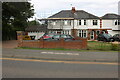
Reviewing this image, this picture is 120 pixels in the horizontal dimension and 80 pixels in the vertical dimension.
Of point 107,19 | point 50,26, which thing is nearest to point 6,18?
point 50,26

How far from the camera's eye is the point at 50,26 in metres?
40.1

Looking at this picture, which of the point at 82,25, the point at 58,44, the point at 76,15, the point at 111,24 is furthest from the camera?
the point at 76,15

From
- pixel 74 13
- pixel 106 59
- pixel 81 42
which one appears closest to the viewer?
pixel 106 59

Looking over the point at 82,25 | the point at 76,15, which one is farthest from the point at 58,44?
the point at 76,15

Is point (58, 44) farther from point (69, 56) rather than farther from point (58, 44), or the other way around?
point (69, 56)

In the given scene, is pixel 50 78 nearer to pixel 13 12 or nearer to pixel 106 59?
pixel 106 59

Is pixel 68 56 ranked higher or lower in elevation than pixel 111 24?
lower

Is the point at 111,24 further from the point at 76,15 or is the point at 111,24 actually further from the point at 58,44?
the point at 58,44

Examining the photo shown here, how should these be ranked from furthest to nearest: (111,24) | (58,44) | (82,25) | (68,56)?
(111,24), (82,25), (58,44), (68,56)

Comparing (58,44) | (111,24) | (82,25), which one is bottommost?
(58,44)

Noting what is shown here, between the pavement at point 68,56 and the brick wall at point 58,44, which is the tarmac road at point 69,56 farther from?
the brick wall at point 58,44

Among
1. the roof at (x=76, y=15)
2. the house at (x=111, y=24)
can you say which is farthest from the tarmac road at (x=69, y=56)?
the house at (x=111, y=24)

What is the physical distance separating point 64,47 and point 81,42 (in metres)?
1.77

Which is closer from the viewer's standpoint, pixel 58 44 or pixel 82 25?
pixel 58 44
